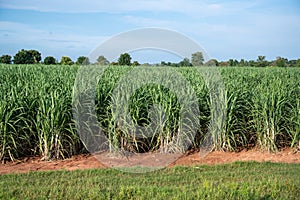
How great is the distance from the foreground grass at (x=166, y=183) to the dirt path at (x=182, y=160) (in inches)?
15.0

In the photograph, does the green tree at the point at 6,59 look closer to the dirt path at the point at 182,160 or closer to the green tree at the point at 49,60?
the green tree at the point at 49,60

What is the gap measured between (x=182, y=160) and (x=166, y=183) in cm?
129

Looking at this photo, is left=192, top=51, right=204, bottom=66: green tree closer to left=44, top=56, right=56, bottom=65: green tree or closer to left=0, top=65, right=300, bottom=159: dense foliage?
left=0, top=65, right=300, bottom=159: dense foliage

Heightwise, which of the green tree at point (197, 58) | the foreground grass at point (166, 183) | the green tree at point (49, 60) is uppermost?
the green tree at point (49, 60)

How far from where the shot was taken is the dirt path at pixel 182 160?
548 cm

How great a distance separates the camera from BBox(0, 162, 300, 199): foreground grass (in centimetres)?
409

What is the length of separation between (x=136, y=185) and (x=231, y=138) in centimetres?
266

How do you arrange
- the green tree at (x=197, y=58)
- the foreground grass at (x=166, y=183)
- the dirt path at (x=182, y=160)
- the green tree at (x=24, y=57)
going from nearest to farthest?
the foreground grass at (x=166, y=183), the dirt path at (x=182, y=160), the green tree at (x=197, y=58), the green tree at (x=24, y=57)

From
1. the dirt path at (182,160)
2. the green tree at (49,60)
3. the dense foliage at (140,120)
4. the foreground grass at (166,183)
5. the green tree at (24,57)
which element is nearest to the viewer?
the foreground grass at (166,183)

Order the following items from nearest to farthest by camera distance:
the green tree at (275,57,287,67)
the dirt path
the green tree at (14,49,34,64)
Answer: the dirt path → the green tree at (14,49,34,64) → the green tree at (275,57,287,67)

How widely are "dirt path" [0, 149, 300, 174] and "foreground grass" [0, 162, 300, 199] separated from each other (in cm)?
38

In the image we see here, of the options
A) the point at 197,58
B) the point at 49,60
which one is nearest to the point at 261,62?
the point at 49,60

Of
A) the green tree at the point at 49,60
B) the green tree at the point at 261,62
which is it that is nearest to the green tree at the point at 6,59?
the green tree at the point at 49,60

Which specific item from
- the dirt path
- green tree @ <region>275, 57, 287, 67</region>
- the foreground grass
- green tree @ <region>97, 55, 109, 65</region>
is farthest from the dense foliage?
green tree @ <region>275, 57, 287, 67</region>
